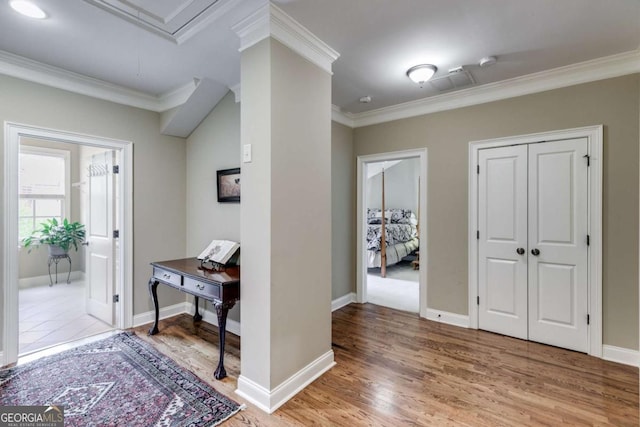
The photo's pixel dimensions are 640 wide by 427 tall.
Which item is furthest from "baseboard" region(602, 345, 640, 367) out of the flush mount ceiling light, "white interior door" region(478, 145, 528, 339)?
the flush mount ceiling light

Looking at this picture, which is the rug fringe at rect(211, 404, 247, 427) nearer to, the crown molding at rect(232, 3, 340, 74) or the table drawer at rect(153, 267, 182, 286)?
the table drawer at rect(153, 267, 182, 286)

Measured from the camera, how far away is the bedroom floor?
408 cm

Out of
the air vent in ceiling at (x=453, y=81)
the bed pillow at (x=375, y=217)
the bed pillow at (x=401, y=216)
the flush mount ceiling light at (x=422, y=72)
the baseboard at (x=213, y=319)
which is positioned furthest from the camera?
the bed pillow at (x=401, y=216)

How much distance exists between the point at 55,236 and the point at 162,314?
3.01 meters

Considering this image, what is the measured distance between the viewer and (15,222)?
2.53 meters

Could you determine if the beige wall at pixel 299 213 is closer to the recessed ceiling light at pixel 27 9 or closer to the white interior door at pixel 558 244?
the recessed ceiling light at pixel 27 9

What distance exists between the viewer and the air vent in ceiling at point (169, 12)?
186 cm

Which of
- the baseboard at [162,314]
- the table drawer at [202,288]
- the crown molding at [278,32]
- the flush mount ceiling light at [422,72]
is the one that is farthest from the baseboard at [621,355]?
the baseboard at [162,314]

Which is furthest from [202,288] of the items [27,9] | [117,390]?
[27,9]

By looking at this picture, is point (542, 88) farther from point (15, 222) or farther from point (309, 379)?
point (15, 222)

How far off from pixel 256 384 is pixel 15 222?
8.14ft

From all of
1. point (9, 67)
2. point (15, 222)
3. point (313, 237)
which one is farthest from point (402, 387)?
point (9, 67)

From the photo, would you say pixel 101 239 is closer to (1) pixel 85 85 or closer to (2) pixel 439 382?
(1) pixel 85 85

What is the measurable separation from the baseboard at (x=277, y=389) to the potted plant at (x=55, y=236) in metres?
4.69
